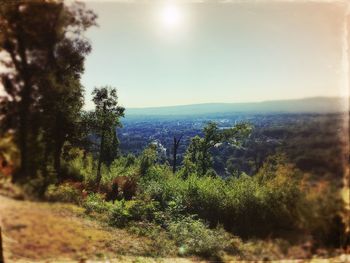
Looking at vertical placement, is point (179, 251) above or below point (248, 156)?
below


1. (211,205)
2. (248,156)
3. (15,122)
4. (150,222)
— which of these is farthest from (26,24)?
(211,205)

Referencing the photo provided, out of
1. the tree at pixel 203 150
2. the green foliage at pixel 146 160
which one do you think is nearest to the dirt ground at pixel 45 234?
the green foliage at pixel 146 160

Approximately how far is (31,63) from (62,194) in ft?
4.65

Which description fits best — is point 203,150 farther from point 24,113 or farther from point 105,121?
point 24,113

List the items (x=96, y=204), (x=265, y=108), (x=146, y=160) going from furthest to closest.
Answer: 1. (x=146, y=160)
2. (x=96, y=204)
3. (x=265, y=108)

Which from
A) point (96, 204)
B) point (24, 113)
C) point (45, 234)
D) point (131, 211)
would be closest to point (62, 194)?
point (45, 234)

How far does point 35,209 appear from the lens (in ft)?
13.0

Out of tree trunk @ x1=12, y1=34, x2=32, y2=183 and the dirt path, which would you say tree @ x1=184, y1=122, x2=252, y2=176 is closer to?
the dirt path

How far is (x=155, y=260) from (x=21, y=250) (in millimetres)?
3741

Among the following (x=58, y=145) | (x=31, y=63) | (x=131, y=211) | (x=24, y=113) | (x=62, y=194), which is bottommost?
(x=131, y=211)

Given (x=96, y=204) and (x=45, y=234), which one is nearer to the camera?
(x=45, y=234)

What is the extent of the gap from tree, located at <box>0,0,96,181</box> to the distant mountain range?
2681 mm

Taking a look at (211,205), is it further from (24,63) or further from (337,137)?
(24,63)

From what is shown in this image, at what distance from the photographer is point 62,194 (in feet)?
14.7
